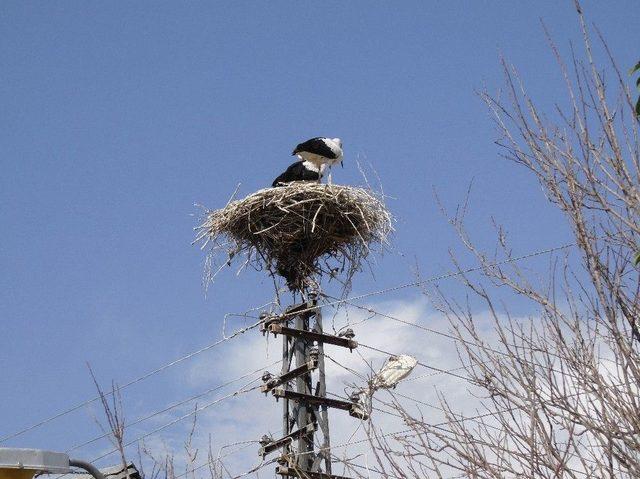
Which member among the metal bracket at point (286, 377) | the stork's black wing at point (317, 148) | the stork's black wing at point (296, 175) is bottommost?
the metal bracket at point (286, 377)

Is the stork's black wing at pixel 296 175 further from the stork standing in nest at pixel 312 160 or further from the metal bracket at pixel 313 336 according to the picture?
the metal bracket at pixel 313 336

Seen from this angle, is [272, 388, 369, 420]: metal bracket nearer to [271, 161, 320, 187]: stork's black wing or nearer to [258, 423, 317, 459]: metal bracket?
[258, 423, 317, 459]: metal bracket

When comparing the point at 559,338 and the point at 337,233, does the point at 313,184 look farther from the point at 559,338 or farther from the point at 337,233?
the point at 559,338

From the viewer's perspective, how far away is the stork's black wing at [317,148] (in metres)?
11.4

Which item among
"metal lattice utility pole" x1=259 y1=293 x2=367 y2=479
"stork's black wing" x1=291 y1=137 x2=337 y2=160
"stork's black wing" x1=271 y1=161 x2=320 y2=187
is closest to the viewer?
"metal lattice utility pole" x1=259 y1=293 x2=367 y2=479

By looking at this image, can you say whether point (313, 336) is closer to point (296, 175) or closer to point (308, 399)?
point (308, 399)

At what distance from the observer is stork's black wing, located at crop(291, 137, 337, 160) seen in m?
11.4

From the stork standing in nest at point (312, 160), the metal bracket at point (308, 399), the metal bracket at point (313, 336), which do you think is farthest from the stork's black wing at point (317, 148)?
the metal bracket at point (308, 399)

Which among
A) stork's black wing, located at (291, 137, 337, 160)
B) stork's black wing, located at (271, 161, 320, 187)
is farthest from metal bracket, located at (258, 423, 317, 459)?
stork's black wing, located at (291, 137, 337, 160)

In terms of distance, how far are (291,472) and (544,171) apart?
461 centimetres

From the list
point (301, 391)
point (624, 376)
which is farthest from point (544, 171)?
point (301, 391)

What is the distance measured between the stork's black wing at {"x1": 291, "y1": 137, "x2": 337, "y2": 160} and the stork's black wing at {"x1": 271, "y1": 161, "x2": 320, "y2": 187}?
0.19 meters

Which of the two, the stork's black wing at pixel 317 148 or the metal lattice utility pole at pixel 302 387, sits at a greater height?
the stork's black wing at pixel 317 148

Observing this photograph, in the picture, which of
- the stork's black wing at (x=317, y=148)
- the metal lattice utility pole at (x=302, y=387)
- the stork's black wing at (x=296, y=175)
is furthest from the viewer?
the stork's black wing at (x=317, y=148)
